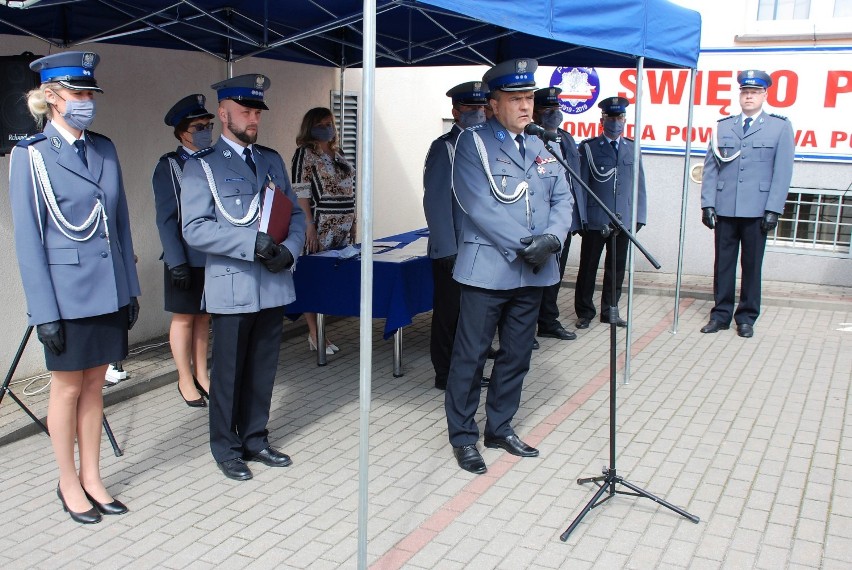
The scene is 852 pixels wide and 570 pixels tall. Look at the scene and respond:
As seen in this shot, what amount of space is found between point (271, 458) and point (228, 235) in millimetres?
1244

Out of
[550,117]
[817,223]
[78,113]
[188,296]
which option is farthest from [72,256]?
[817,223]

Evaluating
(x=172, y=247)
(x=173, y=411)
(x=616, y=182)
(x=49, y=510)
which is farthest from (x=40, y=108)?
(x=616, y=182)

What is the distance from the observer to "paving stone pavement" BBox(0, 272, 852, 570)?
367 cm

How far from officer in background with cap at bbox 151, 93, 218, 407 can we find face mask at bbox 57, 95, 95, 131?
1.10 m

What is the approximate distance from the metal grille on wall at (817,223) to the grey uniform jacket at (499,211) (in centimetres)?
570

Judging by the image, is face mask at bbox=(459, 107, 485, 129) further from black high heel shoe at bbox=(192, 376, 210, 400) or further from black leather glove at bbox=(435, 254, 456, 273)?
black high heel shoe at bbox=(192, 376, 210, 400)

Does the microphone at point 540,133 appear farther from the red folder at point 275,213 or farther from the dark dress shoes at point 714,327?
the dark dress shoes at point 714,327

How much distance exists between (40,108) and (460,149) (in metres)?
2.00

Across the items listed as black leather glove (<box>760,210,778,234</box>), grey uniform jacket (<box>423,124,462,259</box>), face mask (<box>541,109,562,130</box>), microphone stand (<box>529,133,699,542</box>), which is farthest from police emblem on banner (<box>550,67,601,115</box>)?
microphone stand (<box>529,133,699,542</box>)

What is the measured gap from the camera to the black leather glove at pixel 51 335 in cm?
359

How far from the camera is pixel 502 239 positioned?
4324mm

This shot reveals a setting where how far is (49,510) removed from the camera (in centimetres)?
402

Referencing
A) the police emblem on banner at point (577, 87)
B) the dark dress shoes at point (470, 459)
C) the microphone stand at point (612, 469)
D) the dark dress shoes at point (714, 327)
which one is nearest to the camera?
the microphone stand at point (612, 469)

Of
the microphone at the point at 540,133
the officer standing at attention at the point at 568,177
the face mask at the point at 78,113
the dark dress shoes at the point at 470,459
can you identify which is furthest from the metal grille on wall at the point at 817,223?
the face mask at the point at 78,113
